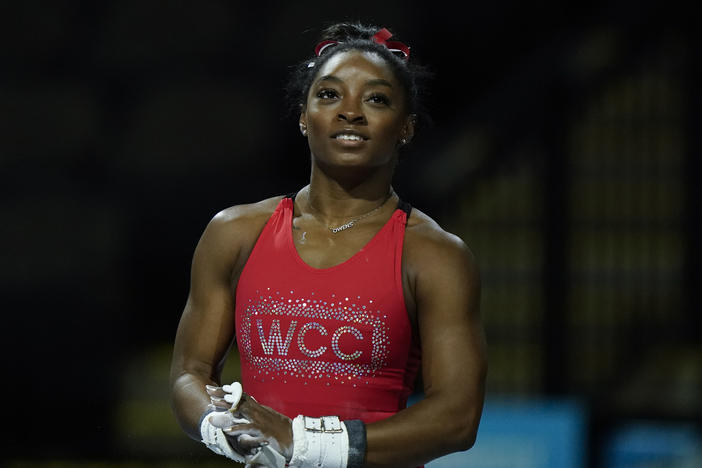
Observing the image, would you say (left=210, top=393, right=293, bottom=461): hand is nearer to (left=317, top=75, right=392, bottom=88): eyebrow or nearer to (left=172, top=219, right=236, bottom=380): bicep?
(left=172, top=219, right=236, bottom=380): bicep

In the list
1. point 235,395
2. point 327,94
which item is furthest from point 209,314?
point 327,94

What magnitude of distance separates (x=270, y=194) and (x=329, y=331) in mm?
3444

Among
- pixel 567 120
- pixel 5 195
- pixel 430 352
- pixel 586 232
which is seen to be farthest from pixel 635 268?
pixel 430 352

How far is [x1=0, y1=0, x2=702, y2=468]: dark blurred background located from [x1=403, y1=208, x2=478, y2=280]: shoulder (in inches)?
103

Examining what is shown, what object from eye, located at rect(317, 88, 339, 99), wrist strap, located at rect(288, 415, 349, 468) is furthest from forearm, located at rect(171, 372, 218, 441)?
eye, located at rect(317, 88, 339, 99)

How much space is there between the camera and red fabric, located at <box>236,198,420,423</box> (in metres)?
2.12

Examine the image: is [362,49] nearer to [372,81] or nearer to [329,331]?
[372,81]

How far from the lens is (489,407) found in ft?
15.0

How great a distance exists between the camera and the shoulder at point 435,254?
2.12 m

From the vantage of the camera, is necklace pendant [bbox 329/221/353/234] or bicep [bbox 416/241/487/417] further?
necklace pendant [bbox 329/221/353/234]

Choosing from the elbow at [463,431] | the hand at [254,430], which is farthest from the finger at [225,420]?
the elbow at [463,431]

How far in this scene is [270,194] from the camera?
18.1 feet

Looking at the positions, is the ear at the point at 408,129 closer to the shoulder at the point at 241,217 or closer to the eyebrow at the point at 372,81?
the eyebrow at the point at 372,81

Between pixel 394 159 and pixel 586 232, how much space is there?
2.97 metres
